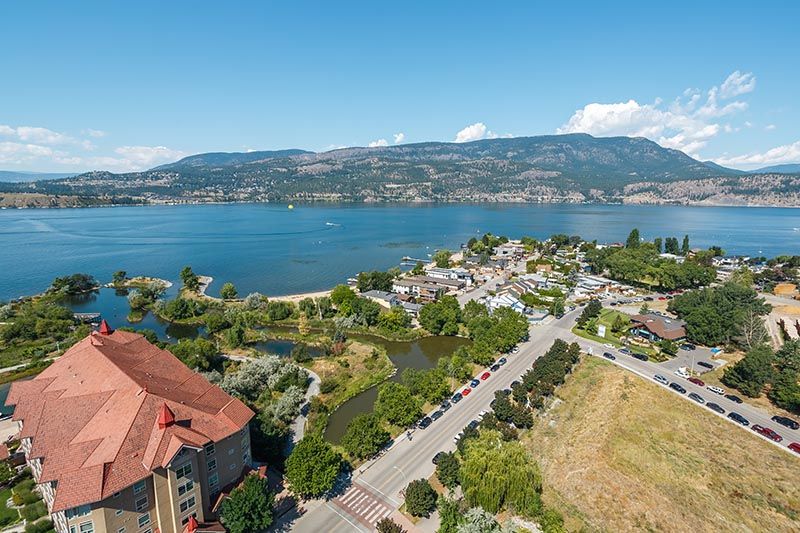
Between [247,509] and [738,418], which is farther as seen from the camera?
[738,418]

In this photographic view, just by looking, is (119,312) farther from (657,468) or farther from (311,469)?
(657,468)

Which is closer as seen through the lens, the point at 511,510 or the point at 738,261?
the point at 511,510

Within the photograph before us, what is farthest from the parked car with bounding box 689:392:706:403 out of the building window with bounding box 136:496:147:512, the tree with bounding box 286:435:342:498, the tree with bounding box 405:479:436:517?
the building window with bounding box 136:496:147:512

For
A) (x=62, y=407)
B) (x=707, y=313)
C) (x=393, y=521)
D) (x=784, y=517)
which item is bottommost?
(x=784, y=517)

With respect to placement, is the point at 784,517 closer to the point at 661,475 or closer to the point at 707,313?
the point at 661,475

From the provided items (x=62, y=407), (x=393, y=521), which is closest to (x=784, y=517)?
(x=393, y=521)

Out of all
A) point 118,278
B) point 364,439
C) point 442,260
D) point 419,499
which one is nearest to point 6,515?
point 364,439
